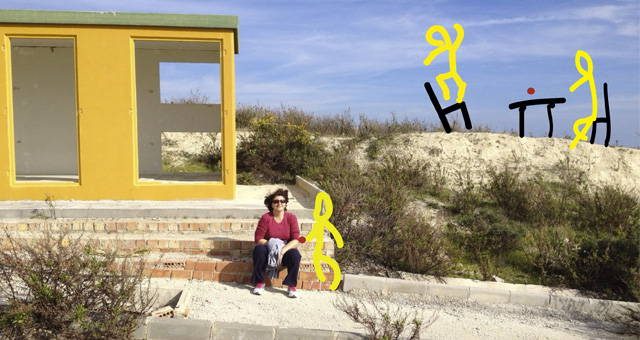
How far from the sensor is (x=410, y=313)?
18.0ft

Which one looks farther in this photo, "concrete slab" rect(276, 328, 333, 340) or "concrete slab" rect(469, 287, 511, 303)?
"concrete slab" rect(469, 287, 511, 303)

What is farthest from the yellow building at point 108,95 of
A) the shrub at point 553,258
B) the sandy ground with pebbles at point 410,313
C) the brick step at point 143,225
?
the shrub at point 553,258

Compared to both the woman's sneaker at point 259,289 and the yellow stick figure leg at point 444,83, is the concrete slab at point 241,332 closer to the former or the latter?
the woman's sneaker at point 259,289

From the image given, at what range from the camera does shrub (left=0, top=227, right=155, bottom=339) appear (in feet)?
13.5

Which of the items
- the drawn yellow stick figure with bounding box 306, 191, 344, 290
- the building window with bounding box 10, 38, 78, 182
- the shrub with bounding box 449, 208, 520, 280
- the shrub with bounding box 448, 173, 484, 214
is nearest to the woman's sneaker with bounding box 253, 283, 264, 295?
the drawn yellow stick figure with bounding box 306, 191, 344, 290

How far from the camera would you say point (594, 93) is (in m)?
7.38

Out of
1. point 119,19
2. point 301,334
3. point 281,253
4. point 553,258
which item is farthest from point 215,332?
point 119,19

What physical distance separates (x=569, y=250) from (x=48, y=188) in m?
7.74

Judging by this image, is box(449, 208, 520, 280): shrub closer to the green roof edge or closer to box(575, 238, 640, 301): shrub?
box(575, 238, 640, 301): shrub

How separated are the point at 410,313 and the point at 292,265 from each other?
4.45 ft

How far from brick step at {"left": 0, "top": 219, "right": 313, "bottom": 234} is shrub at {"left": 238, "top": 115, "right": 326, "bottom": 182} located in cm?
598

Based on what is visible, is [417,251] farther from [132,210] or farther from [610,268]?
[132,210]

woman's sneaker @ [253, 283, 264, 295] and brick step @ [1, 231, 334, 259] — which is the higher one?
brick step @ [1, 231, 334, 259]

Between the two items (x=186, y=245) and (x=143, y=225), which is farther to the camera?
(x=143, y=225)
